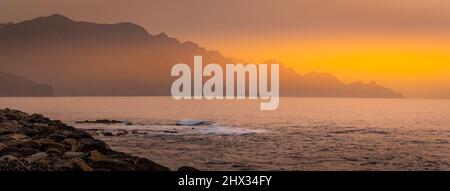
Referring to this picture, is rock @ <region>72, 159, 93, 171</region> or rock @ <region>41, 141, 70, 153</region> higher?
rock @ <region>41, 141, 70, 153</region>

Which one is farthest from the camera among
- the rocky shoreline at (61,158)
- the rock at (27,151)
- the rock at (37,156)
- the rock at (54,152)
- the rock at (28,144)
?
the rock at (28,144)

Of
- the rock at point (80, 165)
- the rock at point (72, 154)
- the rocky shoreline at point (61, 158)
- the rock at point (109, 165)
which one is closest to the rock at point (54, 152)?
the rocky shoreline at point (61, 158)

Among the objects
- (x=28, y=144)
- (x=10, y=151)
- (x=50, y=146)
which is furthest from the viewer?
(x=50, y=146)

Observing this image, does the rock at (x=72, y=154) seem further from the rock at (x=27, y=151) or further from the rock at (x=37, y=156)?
the rock at (x=27, y=151)

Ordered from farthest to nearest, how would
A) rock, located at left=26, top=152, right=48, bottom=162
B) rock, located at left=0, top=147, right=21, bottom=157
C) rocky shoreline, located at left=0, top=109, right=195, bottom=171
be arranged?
rock, located at left=0, top=147, right=21, bottom=157 → rock, located at left=26, top=152, right=48, bottom=162 → rocky shoreline, located at left=0, top=109, right=195, bottom=171

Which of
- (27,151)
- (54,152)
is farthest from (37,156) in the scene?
(54,152)

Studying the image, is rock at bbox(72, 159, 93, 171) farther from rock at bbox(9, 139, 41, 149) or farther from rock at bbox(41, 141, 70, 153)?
rock at bbox(9, 139, 41, 149)

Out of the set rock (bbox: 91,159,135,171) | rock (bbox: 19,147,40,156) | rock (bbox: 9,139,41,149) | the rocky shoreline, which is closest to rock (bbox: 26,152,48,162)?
the rocky shoreline

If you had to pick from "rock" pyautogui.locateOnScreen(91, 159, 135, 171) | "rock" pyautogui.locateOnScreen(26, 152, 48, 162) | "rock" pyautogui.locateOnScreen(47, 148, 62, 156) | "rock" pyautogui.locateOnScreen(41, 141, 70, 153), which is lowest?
"rock" pyautogui.locateOnScreen(91, 159, 135, 171)

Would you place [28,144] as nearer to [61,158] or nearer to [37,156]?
[37,156]
